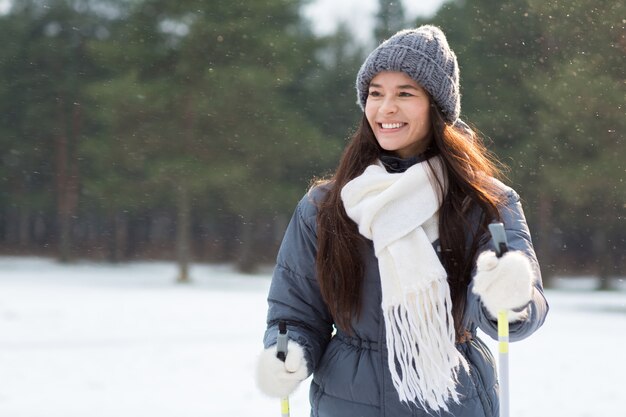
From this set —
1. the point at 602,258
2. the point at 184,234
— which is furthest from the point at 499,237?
the point at 602,258

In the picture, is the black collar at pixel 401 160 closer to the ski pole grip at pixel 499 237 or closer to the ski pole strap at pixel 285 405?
the ski pole grip at pixel 499 237

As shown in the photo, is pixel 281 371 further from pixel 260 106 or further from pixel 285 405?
pixel 260 106

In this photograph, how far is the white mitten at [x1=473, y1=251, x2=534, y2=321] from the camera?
1.53 m

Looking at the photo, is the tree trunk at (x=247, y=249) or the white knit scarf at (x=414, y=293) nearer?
the white knit scarf at (x=414, y=293)

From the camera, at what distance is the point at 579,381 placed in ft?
22.1

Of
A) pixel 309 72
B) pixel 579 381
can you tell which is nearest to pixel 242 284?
pixel 309 72

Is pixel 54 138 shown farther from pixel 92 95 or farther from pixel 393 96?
pixel 393 96

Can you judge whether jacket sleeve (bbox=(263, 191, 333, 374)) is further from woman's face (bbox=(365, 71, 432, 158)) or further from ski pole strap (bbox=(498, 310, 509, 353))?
ski pole strap (bbox=(498, 310, 509, 353))

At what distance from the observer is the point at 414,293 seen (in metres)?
1.76

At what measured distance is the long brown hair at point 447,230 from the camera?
5.87 feet

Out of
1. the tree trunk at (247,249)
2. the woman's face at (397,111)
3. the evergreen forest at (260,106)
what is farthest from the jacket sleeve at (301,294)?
the tree trunk at (247,249)

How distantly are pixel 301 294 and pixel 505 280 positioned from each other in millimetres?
559

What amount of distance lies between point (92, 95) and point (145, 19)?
2.27 m

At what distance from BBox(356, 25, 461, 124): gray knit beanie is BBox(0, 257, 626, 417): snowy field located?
148 centimetres
